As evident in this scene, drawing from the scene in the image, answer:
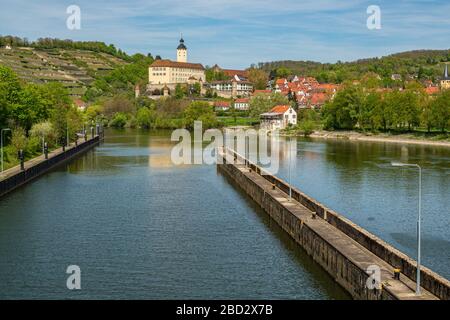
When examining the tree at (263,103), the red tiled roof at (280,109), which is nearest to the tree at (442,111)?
the red tiled roof at (280,109)

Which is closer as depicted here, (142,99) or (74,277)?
(74,277)

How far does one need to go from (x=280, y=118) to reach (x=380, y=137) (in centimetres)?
2771

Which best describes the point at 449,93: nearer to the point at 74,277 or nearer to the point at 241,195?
the point at 241,195

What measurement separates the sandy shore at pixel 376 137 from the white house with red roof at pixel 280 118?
12044 mm

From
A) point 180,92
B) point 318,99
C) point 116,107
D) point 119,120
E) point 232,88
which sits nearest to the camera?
point 119,120

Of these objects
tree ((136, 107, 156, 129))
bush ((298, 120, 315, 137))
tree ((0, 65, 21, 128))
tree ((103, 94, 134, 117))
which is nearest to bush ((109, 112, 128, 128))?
tree ((103, 94, 134, 117))

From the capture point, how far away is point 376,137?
9575cm

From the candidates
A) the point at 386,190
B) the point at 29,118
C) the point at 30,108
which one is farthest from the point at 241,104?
the point at 386,190

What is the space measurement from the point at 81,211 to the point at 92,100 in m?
135

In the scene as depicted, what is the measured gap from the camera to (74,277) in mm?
22812

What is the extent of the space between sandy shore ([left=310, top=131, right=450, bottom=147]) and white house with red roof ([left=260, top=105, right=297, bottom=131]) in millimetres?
12044

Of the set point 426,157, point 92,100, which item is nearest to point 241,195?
point 426,157

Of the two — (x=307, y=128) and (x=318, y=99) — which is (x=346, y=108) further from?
(x=318, y=99)

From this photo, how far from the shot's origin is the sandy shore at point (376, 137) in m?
84.7
